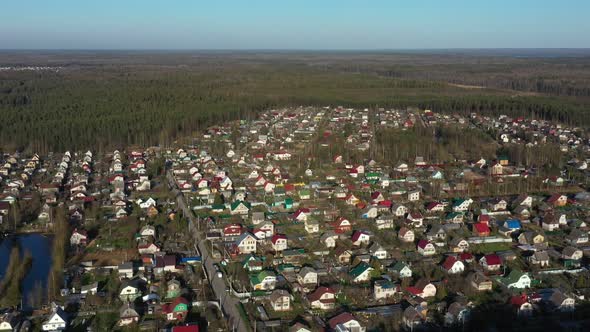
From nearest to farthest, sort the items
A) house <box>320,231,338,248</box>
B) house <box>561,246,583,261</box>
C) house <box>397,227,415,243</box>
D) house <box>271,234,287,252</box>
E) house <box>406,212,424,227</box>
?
1. house <box>561,246,583,261</box>
2. house <box>271,234,287,252</box>
3. house <box>320,231,338,248</box>
4. house <box>397,227,415,243</box>
5. house <box>406,212,424,227</box>

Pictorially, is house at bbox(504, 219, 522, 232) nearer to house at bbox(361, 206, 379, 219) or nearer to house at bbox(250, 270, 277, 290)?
house at bbox(361, 206, 379, 219)

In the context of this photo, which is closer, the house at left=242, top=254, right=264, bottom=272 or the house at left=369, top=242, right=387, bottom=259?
the house at left=242, top=254, right=264, bottom=272

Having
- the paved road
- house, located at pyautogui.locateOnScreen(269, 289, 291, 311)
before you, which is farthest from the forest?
house, located at pyautogui.locateOnScreen(269, 289, 291, 311)

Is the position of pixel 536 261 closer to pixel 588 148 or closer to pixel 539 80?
pixel 588 148

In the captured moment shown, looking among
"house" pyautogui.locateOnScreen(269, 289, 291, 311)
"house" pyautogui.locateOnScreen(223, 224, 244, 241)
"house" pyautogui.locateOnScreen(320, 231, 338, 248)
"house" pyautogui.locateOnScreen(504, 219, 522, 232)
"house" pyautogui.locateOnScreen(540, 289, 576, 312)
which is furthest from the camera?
"house" pyautogui.locateOnScreen(504, 219, 522, 232)

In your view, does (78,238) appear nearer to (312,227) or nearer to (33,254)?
(33,254)

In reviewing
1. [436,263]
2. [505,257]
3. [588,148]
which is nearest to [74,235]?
[436,263]

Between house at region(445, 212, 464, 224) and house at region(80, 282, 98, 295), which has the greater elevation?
house at region(445, 212, 464, 224)
